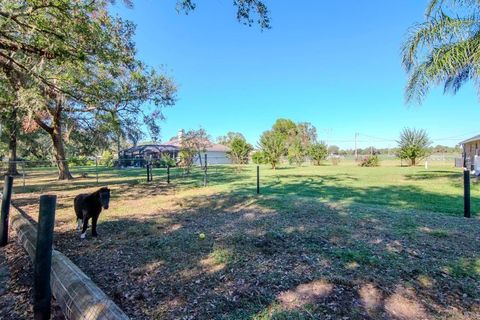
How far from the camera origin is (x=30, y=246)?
3.21 meters

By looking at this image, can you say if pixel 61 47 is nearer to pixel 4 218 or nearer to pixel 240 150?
pixel 4 218

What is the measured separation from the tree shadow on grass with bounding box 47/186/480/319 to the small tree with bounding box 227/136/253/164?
3334 cm

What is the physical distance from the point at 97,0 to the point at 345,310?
6.96 metres

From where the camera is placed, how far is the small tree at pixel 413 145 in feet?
93.1

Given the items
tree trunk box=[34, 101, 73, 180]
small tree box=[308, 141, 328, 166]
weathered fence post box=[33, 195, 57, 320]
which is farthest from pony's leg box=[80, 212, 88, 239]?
small tree box=[308, 141, 328, 166]

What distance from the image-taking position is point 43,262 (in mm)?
2121

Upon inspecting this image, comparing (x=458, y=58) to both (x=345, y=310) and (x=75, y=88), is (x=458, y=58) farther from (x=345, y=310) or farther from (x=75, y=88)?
(x=75, y=88)

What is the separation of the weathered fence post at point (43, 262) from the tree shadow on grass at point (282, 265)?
0.59 meters

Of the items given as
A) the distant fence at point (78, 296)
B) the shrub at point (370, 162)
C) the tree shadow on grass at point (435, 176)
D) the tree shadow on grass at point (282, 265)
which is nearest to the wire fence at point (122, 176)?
the shrub at point (370, 162)

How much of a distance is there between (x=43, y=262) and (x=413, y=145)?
107ft

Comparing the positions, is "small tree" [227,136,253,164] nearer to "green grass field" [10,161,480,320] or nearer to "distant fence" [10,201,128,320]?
"green grass field" [10,161,480,320]

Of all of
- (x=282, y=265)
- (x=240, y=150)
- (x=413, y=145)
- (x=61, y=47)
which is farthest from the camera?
(x=240, y=150)

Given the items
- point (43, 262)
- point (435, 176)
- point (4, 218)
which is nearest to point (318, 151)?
point (435, 176)

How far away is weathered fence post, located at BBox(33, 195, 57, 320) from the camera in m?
2.08
